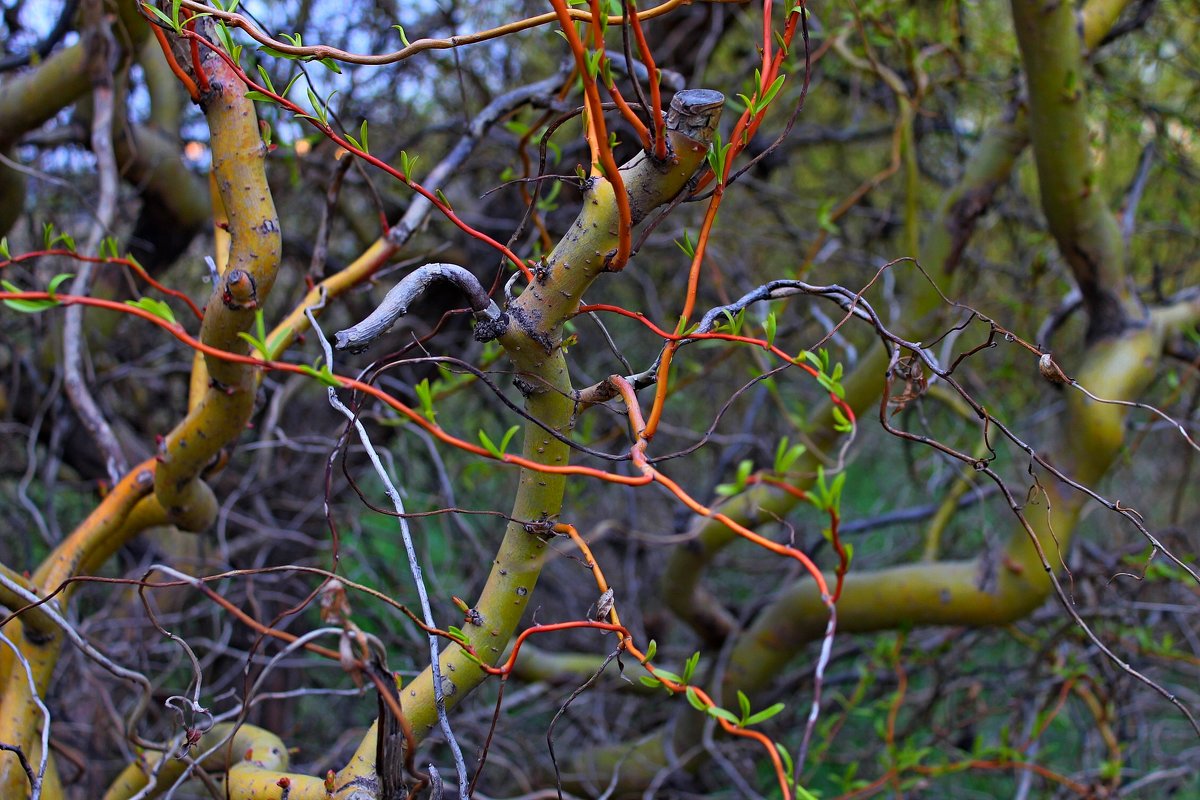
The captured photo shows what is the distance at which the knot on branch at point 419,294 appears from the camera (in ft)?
2.41

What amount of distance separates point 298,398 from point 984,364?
2444mm

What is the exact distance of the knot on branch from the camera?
735 mm

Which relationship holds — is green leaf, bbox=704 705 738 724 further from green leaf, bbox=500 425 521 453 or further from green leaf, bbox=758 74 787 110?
green leaf, bbox=758 74 787 110

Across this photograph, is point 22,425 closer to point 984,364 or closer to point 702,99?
point 702,99

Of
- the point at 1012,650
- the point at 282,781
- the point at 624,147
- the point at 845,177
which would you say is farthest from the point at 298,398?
the point at 1012,650

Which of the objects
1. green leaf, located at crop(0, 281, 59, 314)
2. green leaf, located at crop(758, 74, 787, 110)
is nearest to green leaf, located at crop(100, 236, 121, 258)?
green leaf, located at crop(0, 281, 59, 314)

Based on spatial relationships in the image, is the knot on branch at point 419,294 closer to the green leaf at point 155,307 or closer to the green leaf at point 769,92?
the green leaf at point 155,307

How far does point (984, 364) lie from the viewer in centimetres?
347

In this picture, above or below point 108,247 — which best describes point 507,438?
below

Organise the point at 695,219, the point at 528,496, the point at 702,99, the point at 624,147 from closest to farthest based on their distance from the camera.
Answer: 1. the point at 702,99
2. the point at 528,496
3. the point at 624,147
4. the point at 695,219

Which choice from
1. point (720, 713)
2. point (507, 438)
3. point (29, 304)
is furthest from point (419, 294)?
point (720, 713)

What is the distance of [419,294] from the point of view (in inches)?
32.4

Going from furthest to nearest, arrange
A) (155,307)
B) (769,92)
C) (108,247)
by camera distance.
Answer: (108,247)
(769,92)
(155,307)

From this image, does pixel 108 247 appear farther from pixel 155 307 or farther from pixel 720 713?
pixel 720 713
